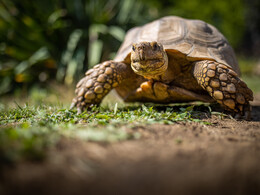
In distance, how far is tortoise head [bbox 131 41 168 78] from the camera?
2197 mm

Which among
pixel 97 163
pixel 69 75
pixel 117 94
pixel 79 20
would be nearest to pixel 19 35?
pixel 79 20

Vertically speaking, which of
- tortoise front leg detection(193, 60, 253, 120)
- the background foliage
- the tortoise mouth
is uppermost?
the background foliage

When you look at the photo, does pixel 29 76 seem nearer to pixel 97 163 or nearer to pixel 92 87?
pixel 92 87

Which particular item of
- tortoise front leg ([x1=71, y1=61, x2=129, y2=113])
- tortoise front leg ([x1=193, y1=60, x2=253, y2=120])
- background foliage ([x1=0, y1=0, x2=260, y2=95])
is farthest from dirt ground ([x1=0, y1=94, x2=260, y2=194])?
background foliage ([x1=0, y1=0, x2=260, y2=95])

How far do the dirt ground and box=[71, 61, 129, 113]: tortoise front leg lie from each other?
1.51m

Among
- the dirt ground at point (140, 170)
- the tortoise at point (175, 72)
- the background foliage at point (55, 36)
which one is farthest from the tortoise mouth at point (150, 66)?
the background foliage at point (55, 36)

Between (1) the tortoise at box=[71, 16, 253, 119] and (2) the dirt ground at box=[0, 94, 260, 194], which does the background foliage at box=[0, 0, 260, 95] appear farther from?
(2) the dirt ground at box=[0, 94, 260, 194]

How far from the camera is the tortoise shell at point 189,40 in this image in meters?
2.63

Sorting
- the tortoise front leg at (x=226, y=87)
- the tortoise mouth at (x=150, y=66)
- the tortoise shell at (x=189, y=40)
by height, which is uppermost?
the tortoise shell at (x=189, y=40)

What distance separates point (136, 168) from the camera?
0.98m

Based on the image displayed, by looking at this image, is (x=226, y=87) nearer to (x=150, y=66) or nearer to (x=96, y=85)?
(x=150, y=66)

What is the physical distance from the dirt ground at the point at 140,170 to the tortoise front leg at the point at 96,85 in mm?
1514

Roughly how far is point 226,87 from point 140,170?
1.75 metres

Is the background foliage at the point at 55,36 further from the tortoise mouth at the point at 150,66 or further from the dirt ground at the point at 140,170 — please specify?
the dirt ground at the point at 140,170
